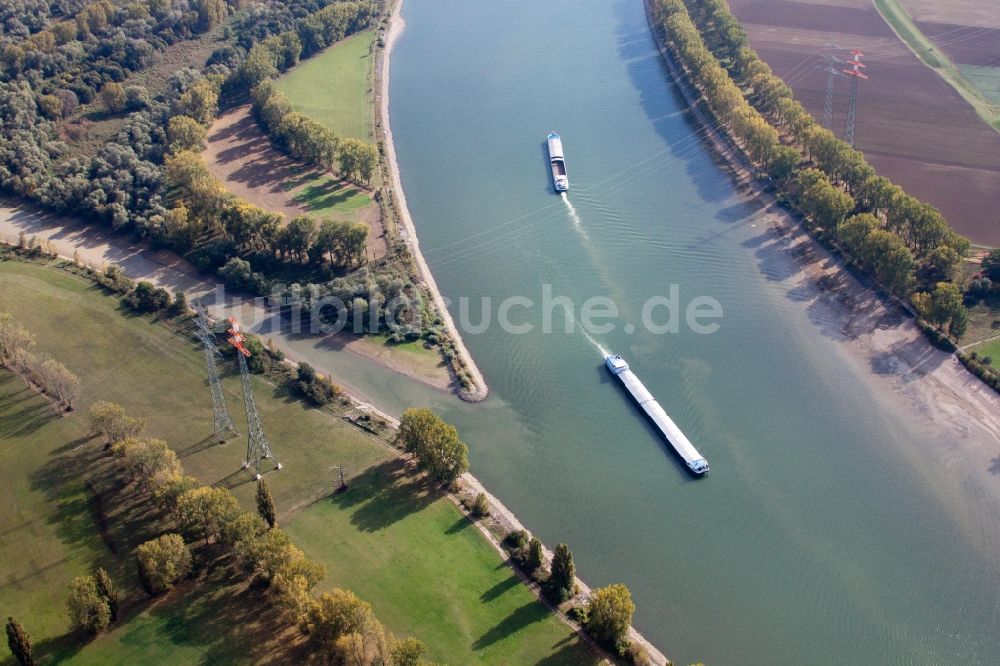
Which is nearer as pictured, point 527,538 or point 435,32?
point 527,538

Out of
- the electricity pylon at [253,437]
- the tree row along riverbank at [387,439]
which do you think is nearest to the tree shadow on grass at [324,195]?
the tree row along riverbank at [387,439]

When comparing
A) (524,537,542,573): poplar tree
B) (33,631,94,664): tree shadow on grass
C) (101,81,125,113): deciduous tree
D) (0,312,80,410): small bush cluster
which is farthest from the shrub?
(524,537,542,573): poplar tree

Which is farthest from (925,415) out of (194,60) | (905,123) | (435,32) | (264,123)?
(194,60)

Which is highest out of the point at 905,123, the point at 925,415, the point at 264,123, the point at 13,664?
the point at 264,123

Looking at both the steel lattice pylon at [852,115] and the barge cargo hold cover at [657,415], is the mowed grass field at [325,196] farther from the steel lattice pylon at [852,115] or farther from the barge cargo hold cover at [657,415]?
the steel lattice pylon at [852,115]

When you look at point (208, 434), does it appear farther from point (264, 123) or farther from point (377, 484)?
point (264, 123)

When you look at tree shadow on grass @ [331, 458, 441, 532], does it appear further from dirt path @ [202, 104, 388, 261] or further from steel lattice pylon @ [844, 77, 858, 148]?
steel lattice pylon @ [844, 77, 858, 148]

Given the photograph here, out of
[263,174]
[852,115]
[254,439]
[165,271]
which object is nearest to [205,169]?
[263,174]
